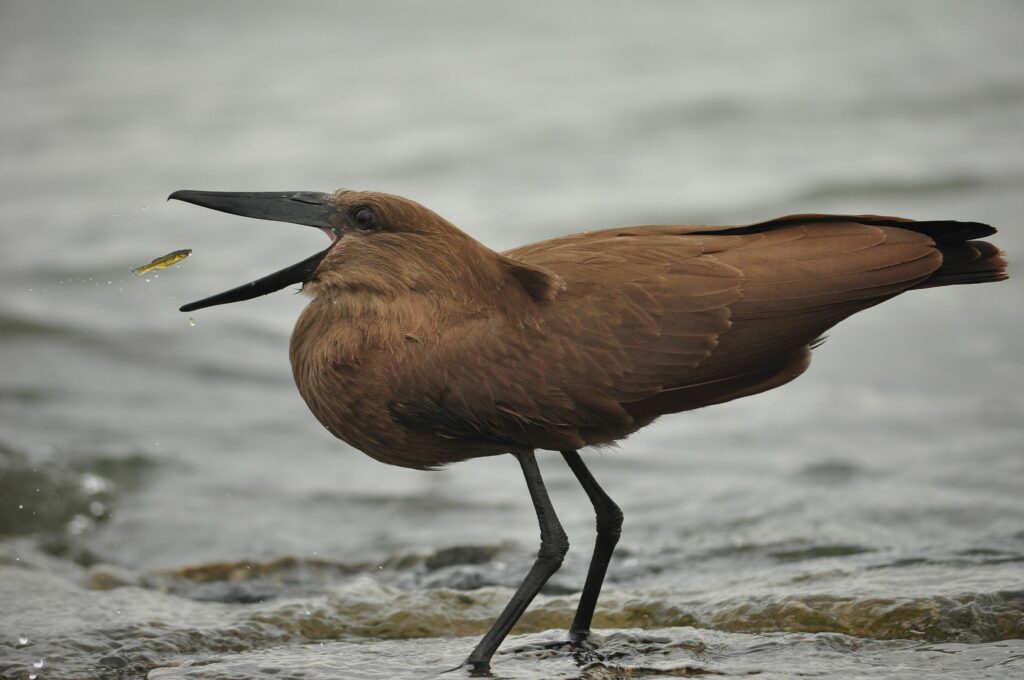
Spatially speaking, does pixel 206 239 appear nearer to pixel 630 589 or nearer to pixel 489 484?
pixel 489 484

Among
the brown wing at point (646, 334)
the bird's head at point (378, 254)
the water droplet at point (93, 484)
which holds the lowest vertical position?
the water droplet at point (93, 484)

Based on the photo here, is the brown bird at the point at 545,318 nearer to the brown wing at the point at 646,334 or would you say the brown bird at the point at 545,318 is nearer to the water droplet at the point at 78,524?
the brown wing at the point at 646,334

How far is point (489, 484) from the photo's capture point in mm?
8422

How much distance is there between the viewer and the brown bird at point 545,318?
14.3 feet

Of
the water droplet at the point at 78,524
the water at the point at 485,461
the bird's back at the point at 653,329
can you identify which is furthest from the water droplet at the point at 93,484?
the bird's back at the point at 653,329

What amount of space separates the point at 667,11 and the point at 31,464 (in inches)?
578

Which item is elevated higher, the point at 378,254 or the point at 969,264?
the point at 378,254

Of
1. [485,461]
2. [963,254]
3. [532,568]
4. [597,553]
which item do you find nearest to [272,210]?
[532,568]

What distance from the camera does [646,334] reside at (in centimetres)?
442

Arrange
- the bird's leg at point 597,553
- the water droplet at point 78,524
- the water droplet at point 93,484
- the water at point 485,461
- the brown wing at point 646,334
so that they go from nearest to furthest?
the brown wing at point 646,334 < the bird's leg at point 597,553 < the water at point 485,461 < the water droplet at point 78,524 < the water droplet at point 93,484

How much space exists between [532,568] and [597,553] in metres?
0.46

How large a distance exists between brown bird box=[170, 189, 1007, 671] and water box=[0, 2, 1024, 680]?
885 millimetres

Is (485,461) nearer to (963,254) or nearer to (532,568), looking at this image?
(532,568)

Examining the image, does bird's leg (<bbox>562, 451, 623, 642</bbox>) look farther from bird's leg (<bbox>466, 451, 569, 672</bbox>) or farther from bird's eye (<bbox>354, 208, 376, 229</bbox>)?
bird's eye (<bbox>354, 208, 376, 229</bbox>)
